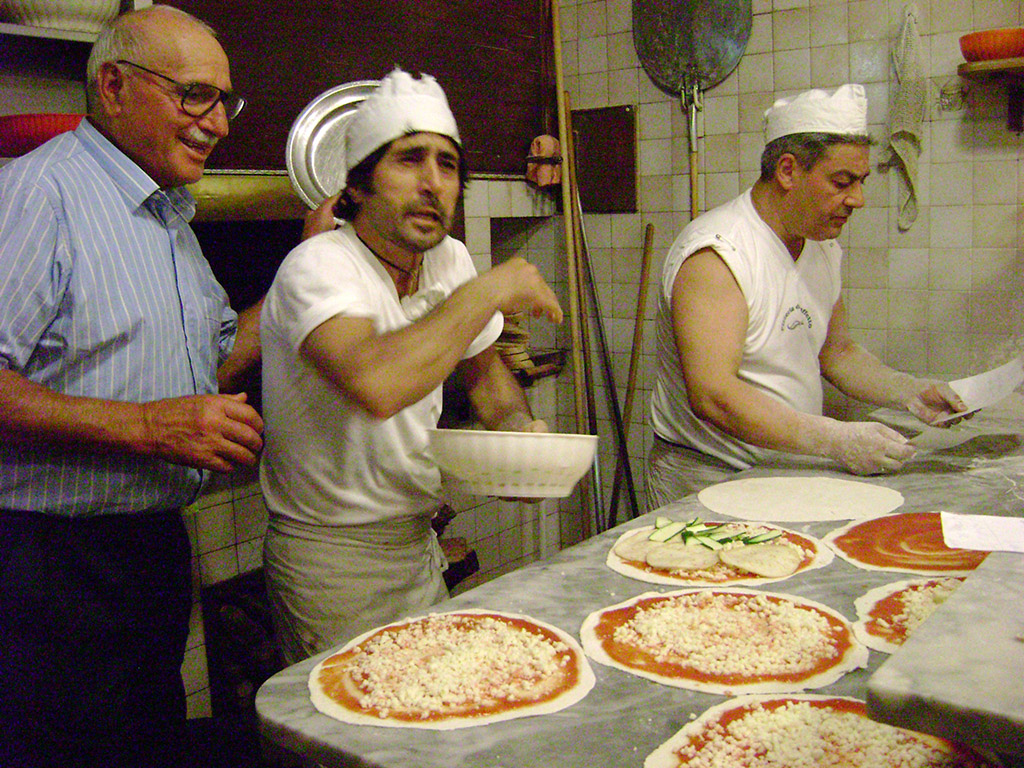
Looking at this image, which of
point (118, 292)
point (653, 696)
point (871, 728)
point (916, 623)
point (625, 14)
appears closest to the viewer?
point (871, 728)

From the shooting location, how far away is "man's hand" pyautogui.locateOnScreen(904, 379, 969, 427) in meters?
2.50

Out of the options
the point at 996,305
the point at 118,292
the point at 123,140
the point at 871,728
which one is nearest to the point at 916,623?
the point at 871,728

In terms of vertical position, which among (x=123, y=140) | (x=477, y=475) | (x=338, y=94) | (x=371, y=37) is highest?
(x=371, y=37)

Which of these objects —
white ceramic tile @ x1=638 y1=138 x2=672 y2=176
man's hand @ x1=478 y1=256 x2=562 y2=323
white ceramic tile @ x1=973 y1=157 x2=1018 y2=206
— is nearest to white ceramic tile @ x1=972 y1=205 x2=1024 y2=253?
white ceramic tile @ x1=973 y1=157 x2=1018 y2=206

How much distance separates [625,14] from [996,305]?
205cm

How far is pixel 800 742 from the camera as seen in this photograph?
1.03 m

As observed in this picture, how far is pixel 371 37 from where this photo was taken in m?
3.33

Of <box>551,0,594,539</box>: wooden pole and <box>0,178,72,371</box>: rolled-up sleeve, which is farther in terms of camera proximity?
<box>551,0,594,539</box>: wooden pole

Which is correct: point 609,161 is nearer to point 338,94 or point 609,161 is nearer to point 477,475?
point 338,94

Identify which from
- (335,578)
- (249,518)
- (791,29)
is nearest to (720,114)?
(791,29)

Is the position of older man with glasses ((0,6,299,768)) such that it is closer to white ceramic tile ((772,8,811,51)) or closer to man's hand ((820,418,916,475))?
man's hand ((820,418,916,475))

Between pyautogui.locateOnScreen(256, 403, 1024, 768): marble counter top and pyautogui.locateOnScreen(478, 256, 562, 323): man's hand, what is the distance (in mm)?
483

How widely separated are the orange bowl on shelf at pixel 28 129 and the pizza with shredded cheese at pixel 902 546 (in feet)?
6.34

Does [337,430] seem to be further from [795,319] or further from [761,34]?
[761,34]
